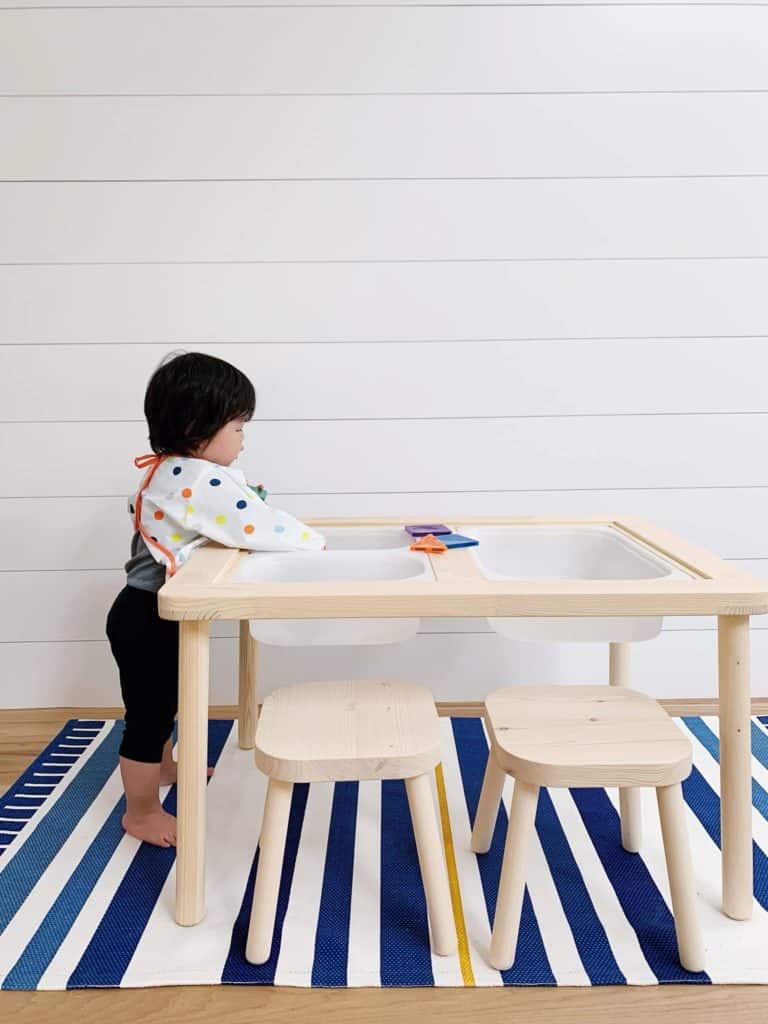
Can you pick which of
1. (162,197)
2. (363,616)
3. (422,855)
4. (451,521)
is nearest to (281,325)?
(162,197)

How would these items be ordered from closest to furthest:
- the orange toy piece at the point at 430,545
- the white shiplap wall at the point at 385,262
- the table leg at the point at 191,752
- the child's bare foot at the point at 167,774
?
the table leg at the point at 191,752
the orange toy piece at the point at 430,545
the child's bare foot at the point at 167,774
the white shiplap wall at the point at 385,262

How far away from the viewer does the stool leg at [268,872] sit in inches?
48.4

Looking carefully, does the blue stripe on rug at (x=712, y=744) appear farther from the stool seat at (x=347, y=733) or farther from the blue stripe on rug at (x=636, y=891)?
the stool seat at (x=347, y=733)

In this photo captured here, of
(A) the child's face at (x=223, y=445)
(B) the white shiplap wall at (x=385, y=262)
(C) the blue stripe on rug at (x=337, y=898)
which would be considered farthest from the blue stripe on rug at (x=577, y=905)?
(A) the child's face at (x=223, y=445)

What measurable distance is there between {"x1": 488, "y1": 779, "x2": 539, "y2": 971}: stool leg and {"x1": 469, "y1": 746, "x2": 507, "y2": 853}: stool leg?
0.69ft

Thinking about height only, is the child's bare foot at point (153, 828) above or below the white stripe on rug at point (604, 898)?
above

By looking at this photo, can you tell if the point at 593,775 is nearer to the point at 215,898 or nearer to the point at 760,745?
the point at 215,898

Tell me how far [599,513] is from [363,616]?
111cm

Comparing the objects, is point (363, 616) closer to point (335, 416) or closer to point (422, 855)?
point (422, 855)

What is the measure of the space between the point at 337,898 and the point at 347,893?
0.07 feet

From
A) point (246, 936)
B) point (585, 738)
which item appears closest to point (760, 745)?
point (585, 738)

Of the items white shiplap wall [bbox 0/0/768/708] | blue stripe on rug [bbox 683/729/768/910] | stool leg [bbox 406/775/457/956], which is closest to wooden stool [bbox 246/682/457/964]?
stool leg [bbox 406/775/457/956]

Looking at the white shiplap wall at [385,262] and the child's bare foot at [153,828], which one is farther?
the white shiplap wall at [385,262]

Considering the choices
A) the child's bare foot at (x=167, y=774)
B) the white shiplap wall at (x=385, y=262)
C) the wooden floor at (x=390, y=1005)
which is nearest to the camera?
the wooden floor at (x=390, y=1005)
